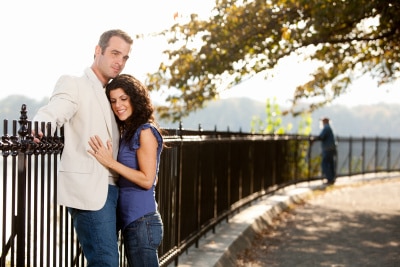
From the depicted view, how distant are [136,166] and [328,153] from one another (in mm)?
18175

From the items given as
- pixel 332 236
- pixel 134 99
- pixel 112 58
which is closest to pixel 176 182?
pixel 134 99

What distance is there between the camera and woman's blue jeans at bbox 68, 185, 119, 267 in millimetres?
4695

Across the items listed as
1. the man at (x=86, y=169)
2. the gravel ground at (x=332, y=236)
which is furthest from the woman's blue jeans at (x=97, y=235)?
the gravel ground at (x=332, y=236)

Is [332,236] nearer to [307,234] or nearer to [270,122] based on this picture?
[307,234]

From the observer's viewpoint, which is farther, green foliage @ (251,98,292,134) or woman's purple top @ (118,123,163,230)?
green foliage @ (251,98,292,134)

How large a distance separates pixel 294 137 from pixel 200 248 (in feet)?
39.2

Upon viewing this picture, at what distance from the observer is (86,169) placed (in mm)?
4680

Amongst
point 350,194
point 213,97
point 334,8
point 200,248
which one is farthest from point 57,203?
point 350,194

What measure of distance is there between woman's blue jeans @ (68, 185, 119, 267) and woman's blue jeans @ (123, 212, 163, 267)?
0.24 meters

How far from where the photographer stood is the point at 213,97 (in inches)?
709

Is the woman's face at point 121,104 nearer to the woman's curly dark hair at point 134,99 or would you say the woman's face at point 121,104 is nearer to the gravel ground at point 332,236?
the woman's curly dark hair at point 134,99

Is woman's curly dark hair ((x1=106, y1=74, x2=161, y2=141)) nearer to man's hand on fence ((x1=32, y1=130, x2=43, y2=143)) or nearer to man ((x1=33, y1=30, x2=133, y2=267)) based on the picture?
man ((x1=33, y1=30, x2=133, y2=267))

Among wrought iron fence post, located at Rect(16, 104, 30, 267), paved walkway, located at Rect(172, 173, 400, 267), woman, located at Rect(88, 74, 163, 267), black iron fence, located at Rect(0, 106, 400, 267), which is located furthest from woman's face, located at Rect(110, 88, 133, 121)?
paved walkway, located at Rect(172, 173, 400, 267)

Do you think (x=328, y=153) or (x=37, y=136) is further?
(x=328, y=153)
